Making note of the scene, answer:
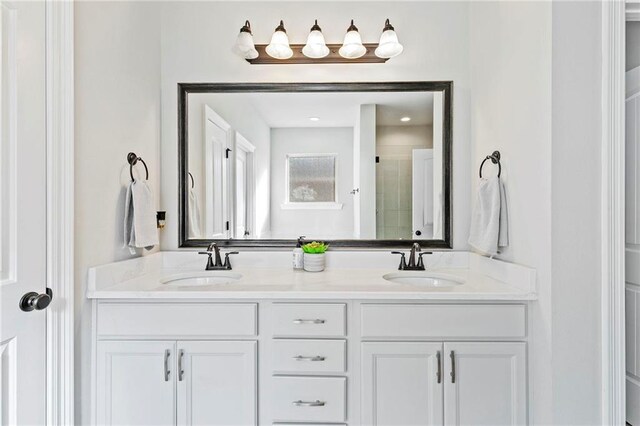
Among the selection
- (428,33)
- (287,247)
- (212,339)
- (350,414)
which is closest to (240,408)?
(212,339)

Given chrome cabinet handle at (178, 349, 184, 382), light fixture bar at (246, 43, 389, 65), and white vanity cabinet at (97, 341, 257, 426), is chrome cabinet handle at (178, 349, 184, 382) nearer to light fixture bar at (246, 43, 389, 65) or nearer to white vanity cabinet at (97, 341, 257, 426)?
white vanity cabinet at (97, 341, 257, 426)

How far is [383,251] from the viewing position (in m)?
1.97

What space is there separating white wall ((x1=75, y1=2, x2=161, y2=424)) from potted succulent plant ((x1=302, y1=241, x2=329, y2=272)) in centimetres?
88

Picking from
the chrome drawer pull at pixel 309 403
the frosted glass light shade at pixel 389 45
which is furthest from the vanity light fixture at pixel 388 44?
the chrome drawer pull at pixel 309 403

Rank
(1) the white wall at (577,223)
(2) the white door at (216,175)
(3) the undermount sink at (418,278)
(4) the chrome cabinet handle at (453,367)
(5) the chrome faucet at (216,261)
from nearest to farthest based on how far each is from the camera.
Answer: (1) the white wall at (577,223) < (4) the chrome cabinet handle at (453,367) < (3) the undermount sink at (418,278) < (5) the chrome faucet at (216,261) < (2) the white door at (216,175)

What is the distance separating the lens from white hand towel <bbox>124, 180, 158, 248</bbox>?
1.61 metres

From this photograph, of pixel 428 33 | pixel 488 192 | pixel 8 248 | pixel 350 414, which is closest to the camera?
pixel 8 248

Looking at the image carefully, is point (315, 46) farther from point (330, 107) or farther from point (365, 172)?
point (365, 172)

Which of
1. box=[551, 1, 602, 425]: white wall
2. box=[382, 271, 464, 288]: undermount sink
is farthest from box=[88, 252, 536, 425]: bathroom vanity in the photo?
box=[382, 271, 464, 288]: undermount sink

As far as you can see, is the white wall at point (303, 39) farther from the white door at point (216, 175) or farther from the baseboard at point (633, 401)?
the baseboard at point (633, 401)

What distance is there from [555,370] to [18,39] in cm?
216

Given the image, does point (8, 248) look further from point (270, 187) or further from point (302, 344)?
point (270, 187)

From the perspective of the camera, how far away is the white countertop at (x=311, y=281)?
1.40 m

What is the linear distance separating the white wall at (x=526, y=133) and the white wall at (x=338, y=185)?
747 mm
